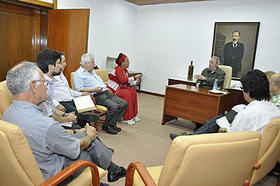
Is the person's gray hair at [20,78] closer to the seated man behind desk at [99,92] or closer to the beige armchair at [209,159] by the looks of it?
the beige armchair at [209,159]

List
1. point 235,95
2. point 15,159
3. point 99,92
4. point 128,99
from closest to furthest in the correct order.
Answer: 1. point 15,159
2. point 99,92
3. point 128,99
4. point 235,95

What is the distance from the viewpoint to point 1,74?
163 inches

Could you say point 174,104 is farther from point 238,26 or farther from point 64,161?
point 238,26

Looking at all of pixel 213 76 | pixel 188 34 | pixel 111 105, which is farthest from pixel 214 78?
pixel 188 34

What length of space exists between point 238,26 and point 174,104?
295 centimetres

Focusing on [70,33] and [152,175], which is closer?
[152,175]

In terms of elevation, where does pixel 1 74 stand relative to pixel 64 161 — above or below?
above

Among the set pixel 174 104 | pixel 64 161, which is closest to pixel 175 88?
pixel 174 104

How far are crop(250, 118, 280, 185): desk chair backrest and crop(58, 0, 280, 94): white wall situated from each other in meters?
4.02

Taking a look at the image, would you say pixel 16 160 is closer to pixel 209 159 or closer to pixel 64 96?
pixel 209 159

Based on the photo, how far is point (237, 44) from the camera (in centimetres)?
525

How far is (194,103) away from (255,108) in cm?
173

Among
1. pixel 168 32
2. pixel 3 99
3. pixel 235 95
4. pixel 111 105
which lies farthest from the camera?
pixel 168 32

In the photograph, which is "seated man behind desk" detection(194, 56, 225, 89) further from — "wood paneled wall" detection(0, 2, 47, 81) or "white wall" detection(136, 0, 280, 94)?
"wood paneled wall" detection(0, 2, 47, 81)
